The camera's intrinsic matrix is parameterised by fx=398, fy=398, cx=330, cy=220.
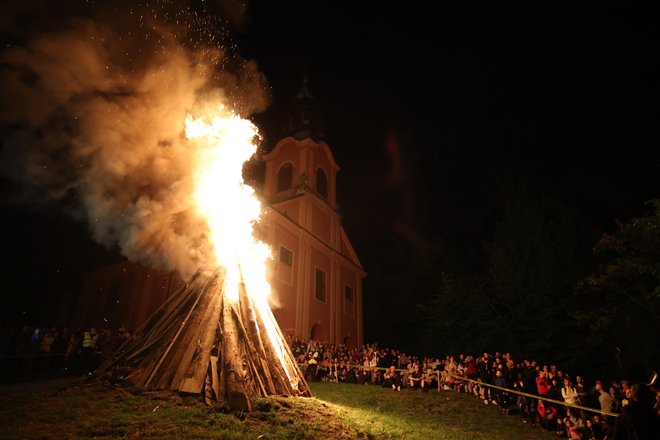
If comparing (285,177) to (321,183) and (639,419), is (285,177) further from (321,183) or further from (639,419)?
(639,419)

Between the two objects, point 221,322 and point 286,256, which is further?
point 286,256

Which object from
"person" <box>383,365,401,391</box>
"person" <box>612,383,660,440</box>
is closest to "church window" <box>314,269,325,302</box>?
"person" <box>383,365,401,391</box>

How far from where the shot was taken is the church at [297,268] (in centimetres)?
2380

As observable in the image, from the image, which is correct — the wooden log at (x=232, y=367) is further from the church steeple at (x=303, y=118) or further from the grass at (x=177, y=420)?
the church steeple at (x=303, y=118)

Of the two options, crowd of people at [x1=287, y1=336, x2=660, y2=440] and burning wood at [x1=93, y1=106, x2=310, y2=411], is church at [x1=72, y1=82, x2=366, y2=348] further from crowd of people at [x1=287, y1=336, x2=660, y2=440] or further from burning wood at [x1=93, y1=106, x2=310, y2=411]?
burning wood at [x1=93, y1=106, x2=310, y2=411]

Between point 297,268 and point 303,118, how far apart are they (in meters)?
13.8

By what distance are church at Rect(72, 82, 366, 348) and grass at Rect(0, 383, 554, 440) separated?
12725 millimetres

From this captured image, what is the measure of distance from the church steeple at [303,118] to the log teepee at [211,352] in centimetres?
2306

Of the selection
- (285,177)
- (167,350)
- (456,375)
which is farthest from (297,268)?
(167,350)

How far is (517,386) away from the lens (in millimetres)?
13086

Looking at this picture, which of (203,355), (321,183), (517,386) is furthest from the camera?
(321,183)

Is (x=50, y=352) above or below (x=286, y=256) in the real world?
below

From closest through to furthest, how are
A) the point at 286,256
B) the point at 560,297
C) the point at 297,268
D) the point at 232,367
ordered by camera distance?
the point at 232,367 < the point at 560,297 < the point at 286,256 < the point at 297,268

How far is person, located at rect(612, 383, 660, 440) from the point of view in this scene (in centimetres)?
489
